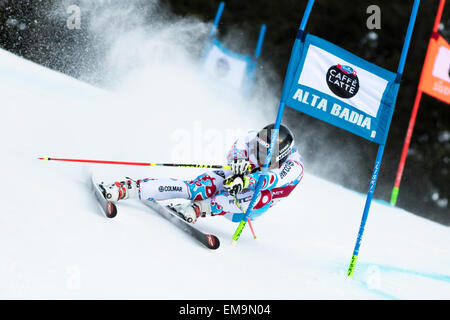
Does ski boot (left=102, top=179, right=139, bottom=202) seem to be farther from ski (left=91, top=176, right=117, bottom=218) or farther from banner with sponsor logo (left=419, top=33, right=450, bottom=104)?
banner with sponsor logo (left=419, top=33, right=450, bottom=104)

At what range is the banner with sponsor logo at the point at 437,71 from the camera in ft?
22.1

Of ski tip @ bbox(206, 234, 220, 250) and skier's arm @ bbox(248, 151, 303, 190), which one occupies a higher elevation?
skier's arm @ bbox(248, 151, 303, 190)

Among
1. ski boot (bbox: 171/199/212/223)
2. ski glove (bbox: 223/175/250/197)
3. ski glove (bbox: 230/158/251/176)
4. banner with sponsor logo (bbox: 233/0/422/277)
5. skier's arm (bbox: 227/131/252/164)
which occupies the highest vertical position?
banner with sponsor logo (bbox: 233/0/422/277)

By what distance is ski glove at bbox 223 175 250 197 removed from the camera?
281 cm

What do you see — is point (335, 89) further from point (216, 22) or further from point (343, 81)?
point (216, 22)

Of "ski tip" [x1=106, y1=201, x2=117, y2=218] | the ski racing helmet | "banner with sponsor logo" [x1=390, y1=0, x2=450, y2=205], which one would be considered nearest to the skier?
the ski racing helmet

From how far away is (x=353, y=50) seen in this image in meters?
13.4

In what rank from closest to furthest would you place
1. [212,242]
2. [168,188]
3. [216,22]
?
[212,242] → [168,188] → [216,22]

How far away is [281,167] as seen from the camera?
3.19 metres

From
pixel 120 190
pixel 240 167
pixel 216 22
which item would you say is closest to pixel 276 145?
pixel 240 167

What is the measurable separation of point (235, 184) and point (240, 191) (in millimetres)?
165

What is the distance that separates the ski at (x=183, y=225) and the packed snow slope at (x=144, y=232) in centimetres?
5

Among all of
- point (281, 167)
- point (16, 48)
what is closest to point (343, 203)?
point (281, 167)

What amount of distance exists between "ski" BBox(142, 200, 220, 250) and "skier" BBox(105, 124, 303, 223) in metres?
0.07
